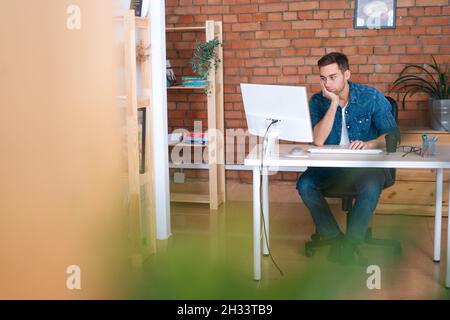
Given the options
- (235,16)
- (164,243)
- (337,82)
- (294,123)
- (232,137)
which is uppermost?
(235,16)

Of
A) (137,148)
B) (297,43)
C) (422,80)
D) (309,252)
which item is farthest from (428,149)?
(297,43)

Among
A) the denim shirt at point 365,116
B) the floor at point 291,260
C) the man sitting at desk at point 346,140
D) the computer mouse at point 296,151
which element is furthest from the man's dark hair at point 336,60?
the floor at point 291,260

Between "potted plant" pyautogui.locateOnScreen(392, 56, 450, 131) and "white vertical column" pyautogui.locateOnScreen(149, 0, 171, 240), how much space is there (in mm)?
2082

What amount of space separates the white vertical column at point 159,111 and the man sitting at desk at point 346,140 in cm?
92

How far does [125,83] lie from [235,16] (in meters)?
2.26

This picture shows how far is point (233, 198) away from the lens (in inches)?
187

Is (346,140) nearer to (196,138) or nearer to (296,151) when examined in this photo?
(296,151)

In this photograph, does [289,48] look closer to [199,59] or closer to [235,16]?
[235,16]

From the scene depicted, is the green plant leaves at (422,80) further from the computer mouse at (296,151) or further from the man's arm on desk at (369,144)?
the computer mouse at (296,151)

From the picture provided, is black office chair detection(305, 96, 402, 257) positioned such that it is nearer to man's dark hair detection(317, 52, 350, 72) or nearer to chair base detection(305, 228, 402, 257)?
chair base detection(305, 228, 402, 257)
